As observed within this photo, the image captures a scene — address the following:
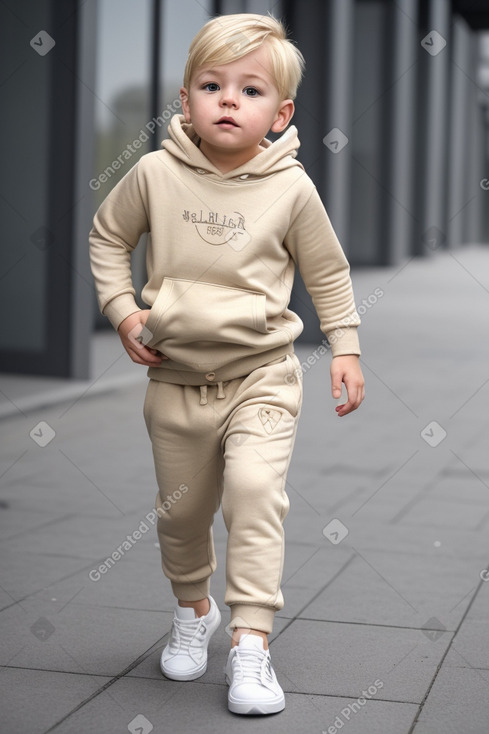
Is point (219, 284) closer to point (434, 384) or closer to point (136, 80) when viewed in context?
point (434, 384)

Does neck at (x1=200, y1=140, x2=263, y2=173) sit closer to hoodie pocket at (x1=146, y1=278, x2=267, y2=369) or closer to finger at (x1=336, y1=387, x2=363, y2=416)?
hoodie pocket at (x1=146, y1=278, x2=267, y2=369)

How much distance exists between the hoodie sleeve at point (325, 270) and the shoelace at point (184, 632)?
773 mm

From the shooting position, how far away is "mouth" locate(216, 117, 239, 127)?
269cm

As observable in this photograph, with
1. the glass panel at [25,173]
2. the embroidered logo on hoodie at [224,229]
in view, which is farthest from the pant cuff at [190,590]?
the glass panel at [25,173]

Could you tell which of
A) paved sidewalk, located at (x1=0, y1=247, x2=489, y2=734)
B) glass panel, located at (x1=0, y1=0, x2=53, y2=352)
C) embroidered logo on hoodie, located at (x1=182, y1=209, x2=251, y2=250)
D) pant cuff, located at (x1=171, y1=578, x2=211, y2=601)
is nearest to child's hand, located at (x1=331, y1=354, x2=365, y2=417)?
embroidered logo on hoodie, located at (x1=182, y1=209, x2=251, y2=250)

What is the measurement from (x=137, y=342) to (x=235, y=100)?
1.99ft

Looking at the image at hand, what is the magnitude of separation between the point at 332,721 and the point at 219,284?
1024 mm

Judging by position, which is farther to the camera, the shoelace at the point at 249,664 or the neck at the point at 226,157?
the neck at the point at 226,157

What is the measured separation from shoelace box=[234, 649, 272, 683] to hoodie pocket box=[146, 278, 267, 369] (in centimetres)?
66

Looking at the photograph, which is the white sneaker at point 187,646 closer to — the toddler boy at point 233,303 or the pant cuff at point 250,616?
the toddler boy at point 233,303

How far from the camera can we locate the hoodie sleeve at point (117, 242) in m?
2.88

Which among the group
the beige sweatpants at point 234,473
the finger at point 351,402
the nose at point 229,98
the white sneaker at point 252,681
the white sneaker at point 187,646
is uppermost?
the nose at point 229,98

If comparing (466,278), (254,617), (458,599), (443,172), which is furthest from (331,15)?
(443,172)

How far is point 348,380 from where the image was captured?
287cm
